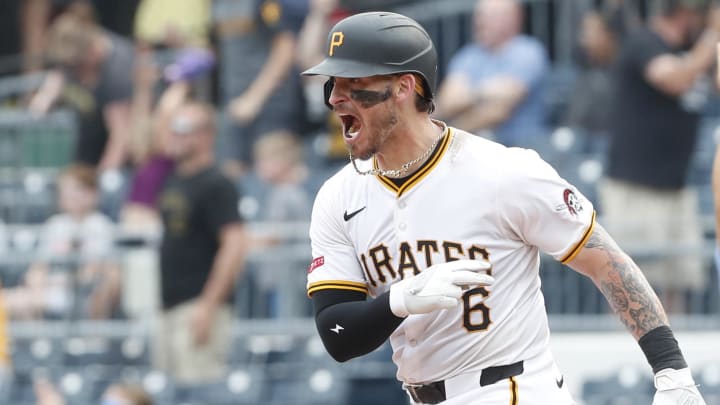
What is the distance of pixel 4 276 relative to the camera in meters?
10.2

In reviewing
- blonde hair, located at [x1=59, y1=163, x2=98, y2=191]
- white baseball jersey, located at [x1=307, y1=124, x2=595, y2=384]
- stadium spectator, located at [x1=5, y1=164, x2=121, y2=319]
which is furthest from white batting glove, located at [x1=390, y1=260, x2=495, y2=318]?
blonde hair, located at [x1=59, y1=163, x2=98, y2=191]

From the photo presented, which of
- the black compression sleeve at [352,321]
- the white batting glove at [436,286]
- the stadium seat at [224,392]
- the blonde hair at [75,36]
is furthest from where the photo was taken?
the blonde hair at [75,36]

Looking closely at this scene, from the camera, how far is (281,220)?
934 cm

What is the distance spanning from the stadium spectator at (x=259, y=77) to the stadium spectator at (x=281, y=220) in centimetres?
68

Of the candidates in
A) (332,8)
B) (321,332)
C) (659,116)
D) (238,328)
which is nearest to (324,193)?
(321,332)

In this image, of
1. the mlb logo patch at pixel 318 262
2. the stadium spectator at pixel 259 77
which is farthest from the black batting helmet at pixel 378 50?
the stadium spectator at pixel 259 77

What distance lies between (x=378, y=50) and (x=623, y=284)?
0.92 meters

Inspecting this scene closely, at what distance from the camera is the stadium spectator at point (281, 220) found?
30.1 ft

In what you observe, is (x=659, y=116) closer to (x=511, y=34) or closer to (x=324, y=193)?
(x=511, y=34)

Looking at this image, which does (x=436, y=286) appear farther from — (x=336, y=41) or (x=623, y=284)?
(x=336, y=41)

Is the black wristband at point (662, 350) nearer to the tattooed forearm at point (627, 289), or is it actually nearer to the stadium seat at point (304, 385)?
the tattooed forearm at point (627, 289)

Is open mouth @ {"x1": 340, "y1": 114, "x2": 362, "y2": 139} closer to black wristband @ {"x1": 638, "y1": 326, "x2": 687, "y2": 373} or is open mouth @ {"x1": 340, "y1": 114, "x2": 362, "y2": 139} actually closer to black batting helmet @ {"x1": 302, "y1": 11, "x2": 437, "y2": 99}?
black batting helmet @ {"x1": 302, "y1": 11, "x2": 437, "y2": 99}

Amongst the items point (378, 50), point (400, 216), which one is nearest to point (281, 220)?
point (400, 216)

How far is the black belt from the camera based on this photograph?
4.07 m
